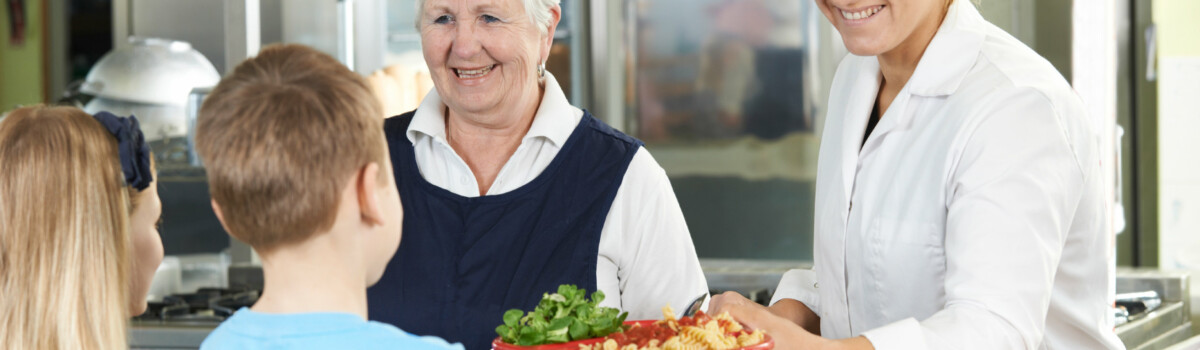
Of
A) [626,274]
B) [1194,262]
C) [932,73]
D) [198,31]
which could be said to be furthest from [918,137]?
[198,31]

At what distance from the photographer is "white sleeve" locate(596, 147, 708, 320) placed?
5.73 feet

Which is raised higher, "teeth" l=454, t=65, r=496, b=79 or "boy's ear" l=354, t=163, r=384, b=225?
"teeth" l=454, t=65, r=496, b=79

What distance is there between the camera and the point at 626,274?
1770mm

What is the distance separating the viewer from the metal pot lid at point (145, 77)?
10.8 feet

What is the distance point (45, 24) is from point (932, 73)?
5951 millimetres

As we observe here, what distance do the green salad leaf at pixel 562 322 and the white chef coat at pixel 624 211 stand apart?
0.40 meters

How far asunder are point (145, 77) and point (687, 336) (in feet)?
8.25

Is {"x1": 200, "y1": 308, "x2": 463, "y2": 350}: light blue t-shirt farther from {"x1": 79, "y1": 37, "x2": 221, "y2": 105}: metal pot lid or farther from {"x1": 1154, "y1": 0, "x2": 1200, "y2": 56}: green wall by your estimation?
{"x1": 1154, "y1": 0, "x2": 1200, "y2": 56}: green wall

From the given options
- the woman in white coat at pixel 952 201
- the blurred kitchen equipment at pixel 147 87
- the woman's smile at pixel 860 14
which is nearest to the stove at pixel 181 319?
the blurred kitchen equipment at pixel 147 87

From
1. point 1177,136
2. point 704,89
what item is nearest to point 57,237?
point 704,89

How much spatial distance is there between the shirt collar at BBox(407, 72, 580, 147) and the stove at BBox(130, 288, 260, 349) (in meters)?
1.01

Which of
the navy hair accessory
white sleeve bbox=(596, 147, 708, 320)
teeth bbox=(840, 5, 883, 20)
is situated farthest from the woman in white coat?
the navy hair accessory

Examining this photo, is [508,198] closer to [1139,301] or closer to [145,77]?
[1139,301]

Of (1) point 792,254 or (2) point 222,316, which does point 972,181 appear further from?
(1) point 792,254
